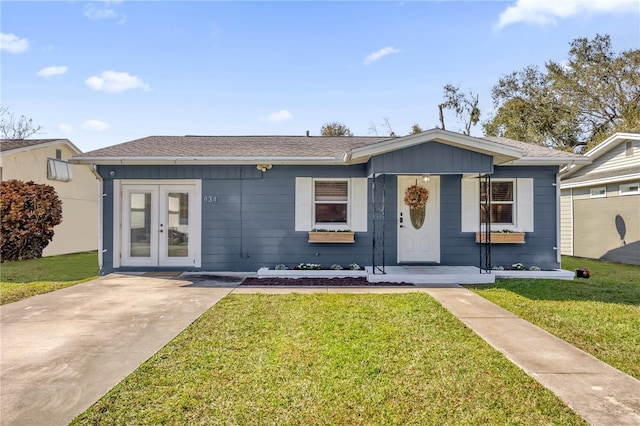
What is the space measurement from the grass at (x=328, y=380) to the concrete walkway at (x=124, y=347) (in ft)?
0.69

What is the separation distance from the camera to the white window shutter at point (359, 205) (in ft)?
27.9

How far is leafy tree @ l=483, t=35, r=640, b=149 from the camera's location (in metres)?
21.3

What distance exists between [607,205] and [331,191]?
9.09 metres

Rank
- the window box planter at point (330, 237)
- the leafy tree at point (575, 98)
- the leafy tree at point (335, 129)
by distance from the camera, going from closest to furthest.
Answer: the window box planter at point (330, 237), the leafy tree at point (575, 98), the leafy tree at point (335, 129)

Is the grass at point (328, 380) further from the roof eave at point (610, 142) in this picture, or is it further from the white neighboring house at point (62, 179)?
the roof eave at point (610, 142)

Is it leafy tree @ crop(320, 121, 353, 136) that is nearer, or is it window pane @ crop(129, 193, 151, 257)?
window pane @ crop(129, 193, 151, 257)

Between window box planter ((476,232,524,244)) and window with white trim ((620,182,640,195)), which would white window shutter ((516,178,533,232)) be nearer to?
window box planter ((476,232,524,244))

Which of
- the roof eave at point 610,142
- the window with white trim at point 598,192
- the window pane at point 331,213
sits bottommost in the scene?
the window pane at point 331,213

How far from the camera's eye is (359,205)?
8.51 m

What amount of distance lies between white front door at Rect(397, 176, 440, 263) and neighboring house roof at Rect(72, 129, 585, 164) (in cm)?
130

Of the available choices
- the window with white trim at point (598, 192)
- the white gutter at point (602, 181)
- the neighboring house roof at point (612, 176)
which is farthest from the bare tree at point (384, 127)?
the window with white trim at point (598, 192)

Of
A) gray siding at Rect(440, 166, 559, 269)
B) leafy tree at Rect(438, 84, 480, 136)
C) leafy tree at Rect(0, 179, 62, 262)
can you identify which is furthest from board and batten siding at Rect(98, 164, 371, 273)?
leafy tree at Rect(438, 84, 480, 136)

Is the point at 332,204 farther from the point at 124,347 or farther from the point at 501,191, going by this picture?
the point at 124,347

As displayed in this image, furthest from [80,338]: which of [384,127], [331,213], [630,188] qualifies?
[384,127]
